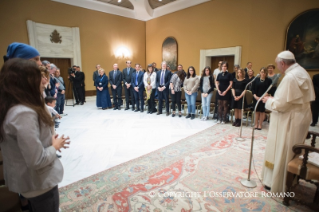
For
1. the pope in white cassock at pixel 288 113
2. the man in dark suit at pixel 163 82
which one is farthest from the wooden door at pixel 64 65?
the pope in white cassock at pixel 288 113

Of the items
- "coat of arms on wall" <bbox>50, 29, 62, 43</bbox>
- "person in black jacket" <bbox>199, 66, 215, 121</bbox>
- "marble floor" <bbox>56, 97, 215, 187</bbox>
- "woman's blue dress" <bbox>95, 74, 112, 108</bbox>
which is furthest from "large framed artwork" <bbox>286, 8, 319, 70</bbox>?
"coat of arms on wall" <bbox>50, 29, 62, 43</bbox>

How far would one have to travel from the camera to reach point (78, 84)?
8.28 metres

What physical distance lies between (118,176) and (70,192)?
61 centimetres

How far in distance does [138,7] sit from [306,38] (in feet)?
24.7

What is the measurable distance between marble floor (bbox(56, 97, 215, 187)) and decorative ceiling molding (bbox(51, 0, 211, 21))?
584 centimetres

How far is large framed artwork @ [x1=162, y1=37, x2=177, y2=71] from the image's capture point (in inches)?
394

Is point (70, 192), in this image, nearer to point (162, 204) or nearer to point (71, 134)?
point (162, 204)

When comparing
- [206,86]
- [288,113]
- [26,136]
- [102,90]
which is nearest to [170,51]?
[102,90]

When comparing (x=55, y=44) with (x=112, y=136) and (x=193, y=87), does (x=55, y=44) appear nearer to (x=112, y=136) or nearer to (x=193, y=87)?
(x=112, y=136)

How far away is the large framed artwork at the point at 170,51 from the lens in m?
10.00

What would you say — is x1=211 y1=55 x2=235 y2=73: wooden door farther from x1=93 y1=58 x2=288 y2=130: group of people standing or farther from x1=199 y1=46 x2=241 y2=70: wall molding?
x1=93 y1=58 x2=288 y2=130: group of people standing

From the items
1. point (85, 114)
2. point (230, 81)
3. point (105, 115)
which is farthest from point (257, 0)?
point (85, 114)

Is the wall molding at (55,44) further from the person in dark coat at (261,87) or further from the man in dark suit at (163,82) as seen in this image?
the person in dark coat at (261,87)

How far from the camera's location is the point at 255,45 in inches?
285
